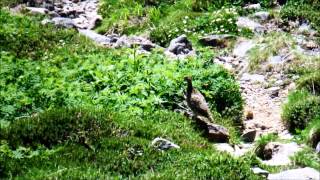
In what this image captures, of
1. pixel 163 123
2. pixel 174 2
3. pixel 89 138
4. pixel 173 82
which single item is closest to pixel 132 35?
pixel 174 2

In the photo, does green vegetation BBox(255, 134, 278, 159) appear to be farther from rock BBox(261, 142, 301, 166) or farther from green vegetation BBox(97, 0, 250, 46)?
green vegetation BBox(97, 0, 250, 46)

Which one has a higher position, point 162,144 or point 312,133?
point 162,144

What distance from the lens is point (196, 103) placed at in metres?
12.1

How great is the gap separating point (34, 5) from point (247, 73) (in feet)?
31.2

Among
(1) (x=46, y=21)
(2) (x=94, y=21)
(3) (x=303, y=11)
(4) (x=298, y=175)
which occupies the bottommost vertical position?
(2) (x=94, y=21)

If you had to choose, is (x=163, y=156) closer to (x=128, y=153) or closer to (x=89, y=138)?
(x=128, y=153)

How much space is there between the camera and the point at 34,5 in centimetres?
2178

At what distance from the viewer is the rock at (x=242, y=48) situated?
16.4 metres

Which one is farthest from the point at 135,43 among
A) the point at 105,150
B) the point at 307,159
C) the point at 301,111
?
the point at 307,159

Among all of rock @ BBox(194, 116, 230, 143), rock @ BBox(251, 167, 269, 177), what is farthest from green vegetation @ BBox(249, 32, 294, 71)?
rock @ BBox(251, 167, 269, 177)

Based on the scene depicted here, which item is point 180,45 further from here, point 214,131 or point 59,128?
point 59,128

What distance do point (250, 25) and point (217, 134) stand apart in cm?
721

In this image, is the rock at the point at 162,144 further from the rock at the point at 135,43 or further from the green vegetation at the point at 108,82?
the rock at the point at 135,43

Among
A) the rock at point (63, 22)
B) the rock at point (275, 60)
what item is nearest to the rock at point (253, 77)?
the rock at point (275, 60)
